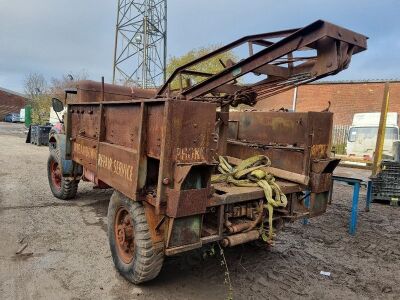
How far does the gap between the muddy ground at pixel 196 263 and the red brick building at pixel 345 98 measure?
17.8 m

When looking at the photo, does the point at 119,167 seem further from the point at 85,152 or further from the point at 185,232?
the point at 85,152

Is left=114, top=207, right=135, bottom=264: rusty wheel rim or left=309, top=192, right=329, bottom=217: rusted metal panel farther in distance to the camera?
left=309, top=192, right=329, bottom=217: rusted metal panel

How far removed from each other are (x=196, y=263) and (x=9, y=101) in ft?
173

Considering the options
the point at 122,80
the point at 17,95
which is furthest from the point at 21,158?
the point at 17,95

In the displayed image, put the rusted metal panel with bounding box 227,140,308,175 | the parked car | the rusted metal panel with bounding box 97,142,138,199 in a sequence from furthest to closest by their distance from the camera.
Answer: the parked car < the rusted metal panel with bounding box 227,140,308,175 < the rusted metal panel with bounding box 97,142,138,199

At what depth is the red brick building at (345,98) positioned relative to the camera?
22.7 m

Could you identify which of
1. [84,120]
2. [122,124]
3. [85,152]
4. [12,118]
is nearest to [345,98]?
[84,120]

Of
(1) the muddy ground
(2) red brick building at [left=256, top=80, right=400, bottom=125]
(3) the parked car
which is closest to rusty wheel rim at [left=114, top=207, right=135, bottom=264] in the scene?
(1) the muddy ground

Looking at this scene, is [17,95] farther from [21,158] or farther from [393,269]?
[393,269]

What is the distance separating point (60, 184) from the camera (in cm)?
660

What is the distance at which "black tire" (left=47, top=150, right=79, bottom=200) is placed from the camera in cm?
637

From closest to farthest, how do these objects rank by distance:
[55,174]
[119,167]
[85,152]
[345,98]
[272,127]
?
[119,167], [272,127], [85,152], [55,174], [345,98]

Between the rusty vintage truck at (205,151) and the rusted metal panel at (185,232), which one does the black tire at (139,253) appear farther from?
the rusted metal panel at (185,232)

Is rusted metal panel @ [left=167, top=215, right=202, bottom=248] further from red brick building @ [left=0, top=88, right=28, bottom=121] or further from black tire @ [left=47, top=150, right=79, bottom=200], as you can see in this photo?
red brick building @ [left=0, top=88, right=28, bottom=121]
